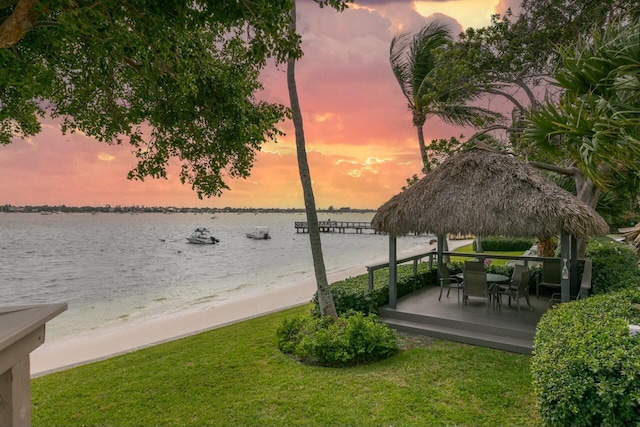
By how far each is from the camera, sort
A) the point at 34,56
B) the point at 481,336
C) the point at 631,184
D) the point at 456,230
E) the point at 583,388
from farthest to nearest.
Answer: the point at 631,184 → the point at 456,230 → the point at 481,336 → the point at 34,56 → the point at 583,388

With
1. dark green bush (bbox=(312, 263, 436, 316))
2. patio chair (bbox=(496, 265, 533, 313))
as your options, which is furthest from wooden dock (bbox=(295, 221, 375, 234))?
patio chair (bbox=(496, 265, 533, 313))

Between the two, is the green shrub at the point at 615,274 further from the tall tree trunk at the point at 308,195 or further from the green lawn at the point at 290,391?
the tall tree trunk at the point at 308,195

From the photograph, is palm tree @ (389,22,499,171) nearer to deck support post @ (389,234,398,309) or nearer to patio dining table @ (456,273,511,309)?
patio dining table @ (456,273,511,309)

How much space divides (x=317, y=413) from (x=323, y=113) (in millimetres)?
8946

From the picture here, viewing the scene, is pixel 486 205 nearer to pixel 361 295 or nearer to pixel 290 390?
pixel 361 295

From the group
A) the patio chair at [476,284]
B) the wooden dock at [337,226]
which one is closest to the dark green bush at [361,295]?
the patio chair at [476,284]

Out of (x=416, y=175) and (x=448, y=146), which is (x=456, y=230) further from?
(x=416, y=175)

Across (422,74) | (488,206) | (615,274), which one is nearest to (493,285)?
(488,206)

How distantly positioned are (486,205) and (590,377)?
4590mm

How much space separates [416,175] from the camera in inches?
526

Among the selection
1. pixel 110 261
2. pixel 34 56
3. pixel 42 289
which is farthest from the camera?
pixel 110 261

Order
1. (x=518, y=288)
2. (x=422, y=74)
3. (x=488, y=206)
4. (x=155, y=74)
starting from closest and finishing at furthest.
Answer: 1. (x=155, y=74)
2. (x=488, y=206)
3. (x=518, y=288)
4. (x=422, y=74)

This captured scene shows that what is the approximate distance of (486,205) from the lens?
7.57 m

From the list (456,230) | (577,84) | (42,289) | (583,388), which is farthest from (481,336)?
(42,289)
